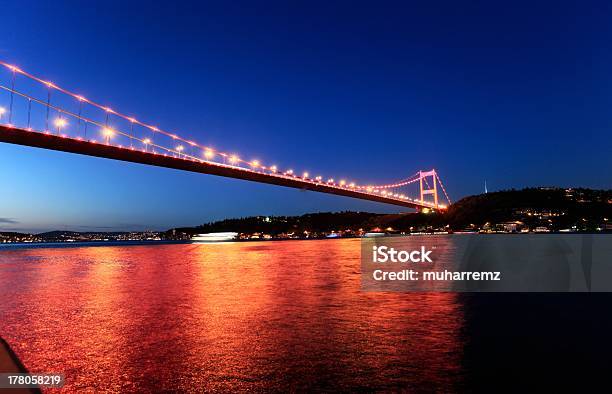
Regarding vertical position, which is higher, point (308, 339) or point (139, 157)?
point (139, 157)

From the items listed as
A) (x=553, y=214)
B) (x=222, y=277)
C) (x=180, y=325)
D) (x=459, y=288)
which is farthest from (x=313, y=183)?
(x=553, y=214)

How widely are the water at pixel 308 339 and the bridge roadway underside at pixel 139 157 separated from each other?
2307 centimetres

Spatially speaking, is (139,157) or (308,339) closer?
(308,339)

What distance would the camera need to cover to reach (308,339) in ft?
21.1

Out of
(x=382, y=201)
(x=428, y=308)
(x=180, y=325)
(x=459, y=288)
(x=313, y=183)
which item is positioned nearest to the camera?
(x=180, y=325)

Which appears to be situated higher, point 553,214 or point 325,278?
point 553,214

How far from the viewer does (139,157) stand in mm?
39031

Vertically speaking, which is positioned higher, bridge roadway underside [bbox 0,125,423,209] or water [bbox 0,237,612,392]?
bridge roadway underside [bbox 0,125,423,209]

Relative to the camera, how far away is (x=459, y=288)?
12.3 m

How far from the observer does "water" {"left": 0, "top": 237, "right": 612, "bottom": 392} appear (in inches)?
185

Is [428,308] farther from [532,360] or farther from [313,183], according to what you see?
[313,183]

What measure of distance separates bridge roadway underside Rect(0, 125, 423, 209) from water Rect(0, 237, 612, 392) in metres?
23.1

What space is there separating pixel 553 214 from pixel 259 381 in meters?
103

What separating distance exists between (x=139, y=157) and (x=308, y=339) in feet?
116
